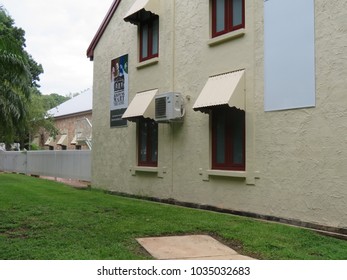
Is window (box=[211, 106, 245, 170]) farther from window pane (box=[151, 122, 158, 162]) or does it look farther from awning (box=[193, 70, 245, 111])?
window pane (box=[151, 122, 158, 162])

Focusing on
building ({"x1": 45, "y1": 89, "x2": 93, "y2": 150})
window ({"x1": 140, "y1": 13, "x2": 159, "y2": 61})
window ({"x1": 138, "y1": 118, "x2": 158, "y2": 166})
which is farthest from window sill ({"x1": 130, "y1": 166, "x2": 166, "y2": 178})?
building ({"x1": 45, "y1": 89, "x2": 93, "y2": 150})

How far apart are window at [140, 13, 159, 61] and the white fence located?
23.7 feet

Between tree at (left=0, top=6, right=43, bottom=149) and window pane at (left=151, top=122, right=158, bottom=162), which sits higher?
tree at (left=0, top=6, right=43, bottom=149)

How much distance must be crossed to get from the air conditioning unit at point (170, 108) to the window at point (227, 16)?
1.89 metres

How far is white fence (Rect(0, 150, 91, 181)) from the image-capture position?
763 inches

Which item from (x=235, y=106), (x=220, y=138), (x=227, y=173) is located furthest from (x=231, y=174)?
(x=235, y=106)

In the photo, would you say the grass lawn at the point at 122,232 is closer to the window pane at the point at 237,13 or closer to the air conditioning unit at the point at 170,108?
the air conditioning unit at the point at 170,108

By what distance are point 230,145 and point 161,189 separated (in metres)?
3.04

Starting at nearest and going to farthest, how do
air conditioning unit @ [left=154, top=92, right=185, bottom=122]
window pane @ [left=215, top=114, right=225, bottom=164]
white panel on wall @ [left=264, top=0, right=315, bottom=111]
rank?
white panel on wall @ [left=264, top=0, right=315, bottom=111] → window pane @ [left=215, top=114, right=225, bottom=164] → air conditioning unit @ [left=154, top=92, right=185, bottom=122]

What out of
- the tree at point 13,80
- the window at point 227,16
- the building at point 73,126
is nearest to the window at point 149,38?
the window at point 227,16

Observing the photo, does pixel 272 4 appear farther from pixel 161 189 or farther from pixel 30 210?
pixel 30 210

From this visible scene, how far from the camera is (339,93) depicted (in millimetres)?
7426

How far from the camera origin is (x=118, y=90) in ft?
46.8

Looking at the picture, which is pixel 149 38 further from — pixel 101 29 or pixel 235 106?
pixel 235 106
